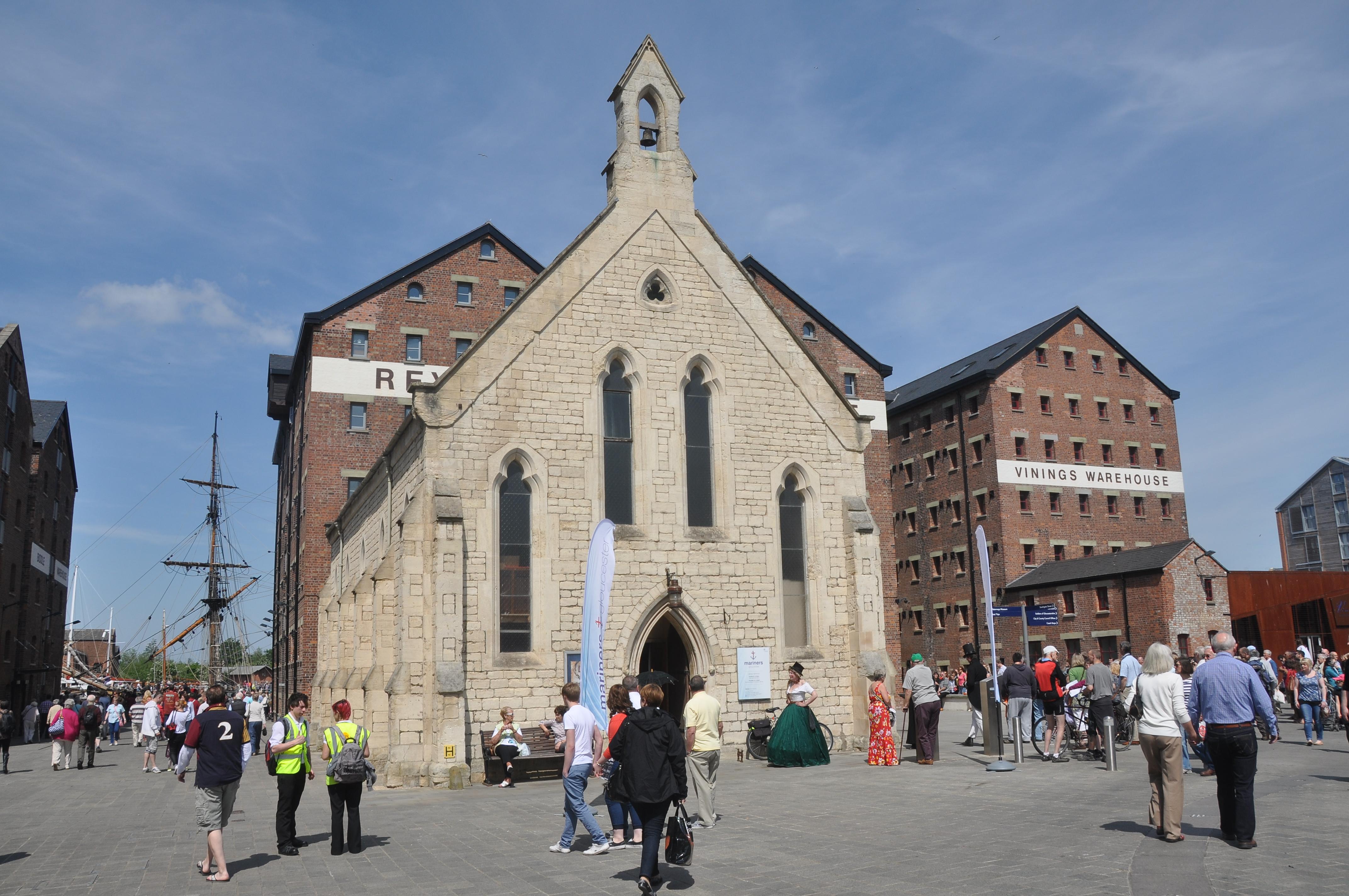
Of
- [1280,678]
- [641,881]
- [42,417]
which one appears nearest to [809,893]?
[641,881]

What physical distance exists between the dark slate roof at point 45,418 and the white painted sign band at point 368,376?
21.9 meters

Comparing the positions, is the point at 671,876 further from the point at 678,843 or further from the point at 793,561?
the point at 793,561

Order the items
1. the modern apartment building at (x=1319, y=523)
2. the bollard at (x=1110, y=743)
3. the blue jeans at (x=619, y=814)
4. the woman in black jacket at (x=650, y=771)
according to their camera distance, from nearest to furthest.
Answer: the woman in black jacket at (x=650, y=771) → the blue jeans at (x=619, y=814) → the bollard at (x=1110, y=743) → the modern apartment building at (x=1319, y=523)

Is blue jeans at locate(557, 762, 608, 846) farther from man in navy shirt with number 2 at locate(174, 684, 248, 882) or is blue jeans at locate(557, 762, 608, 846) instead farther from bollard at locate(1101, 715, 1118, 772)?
bollard at locate(1101, 715, 1118, 772)

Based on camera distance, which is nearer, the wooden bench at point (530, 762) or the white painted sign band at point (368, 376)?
the wooden bench at point (530, 762)

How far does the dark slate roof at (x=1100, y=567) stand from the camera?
126 feet

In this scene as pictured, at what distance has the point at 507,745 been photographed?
54.6ft

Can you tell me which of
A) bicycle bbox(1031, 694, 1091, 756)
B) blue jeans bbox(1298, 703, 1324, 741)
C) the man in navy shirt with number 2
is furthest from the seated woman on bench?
blue jeans bbox(1298, 703, 1324, 741)

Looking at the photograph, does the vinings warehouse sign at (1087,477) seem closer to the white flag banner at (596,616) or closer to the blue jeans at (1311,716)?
the blue jeans at (1311,716)

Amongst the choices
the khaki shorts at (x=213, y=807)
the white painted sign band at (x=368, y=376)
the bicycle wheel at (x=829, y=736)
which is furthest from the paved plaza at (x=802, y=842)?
the white painted sign band at (x=368, y=376)

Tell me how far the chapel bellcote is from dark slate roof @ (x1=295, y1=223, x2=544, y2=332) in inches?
596

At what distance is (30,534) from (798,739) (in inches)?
1661

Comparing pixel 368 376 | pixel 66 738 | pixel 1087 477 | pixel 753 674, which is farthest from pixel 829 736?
pixel 1087 477

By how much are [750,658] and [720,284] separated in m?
7.49
